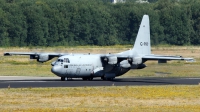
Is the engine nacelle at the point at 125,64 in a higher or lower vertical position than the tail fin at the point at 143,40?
lower

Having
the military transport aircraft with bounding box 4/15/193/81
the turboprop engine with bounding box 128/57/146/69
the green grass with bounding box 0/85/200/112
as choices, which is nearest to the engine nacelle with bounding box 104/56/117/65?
the military transport aircraft with bounding box 4/15/193/81

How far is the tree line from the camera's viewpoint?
392ft

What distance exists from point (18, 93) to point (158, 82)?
13.9 meters

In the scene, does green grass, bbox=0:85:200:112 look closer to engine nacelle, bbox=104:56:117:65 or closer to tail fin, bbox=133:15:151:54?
engine nacelle, bbox=104:56:117:65

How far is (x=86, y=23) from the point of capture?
416 ft

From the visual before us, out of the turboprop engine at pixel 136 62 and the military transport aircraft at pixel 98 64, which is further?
the turboprop engine at pixel 136 62

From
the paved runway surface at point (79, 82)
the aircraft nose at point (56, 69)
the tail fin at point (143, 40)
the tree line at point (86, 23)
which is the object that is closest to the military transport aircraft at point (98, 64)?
the aircraft nose at point (56, 69)

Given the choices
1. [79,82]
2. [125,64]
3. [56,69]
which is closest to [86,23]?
[125,64]

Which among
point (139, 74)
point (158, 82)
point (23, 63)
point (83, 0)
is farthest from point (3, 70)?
point (83, 0)

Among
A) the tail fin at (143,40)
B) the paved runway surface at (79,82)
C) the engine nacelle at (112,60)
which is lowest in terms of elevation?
the paved runway surface at (79,82)

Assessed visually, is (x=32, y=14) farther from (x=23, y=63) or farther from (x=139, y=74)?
(x=139, y=74)

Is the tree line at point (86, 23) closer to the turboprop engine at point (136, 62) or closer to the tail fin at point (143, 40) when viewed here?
the tail fin at point (143, 40)

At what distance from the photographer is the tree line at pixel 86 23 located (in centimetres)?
11956

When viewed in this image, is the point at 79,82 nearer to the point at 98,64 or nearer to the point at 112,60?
the point at 98,64
